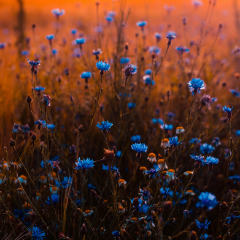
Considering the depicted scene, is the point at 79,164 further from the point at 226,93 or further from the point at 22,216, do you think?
Result: the point at 226,93

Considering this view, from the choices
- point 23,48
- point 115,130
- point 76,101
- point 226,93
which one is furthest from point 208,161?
point 23,48

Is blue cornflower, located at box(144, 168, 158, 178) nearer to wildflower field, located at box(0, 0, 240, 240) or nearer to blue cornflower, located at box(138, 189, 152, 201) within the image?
wildflower field, located at box(0, 0, 240, 240)

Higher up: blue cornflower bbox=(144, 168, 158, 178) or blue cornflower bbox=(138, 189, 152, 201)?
blue cornflower bbox=(144, 168, 158, 178)

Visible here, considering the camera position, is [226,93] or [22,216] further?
[226,93]

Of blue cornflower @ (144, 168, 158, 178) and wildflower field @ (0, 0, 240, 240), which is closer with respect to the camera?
wildflower field @ (0, 0, 240, 240)

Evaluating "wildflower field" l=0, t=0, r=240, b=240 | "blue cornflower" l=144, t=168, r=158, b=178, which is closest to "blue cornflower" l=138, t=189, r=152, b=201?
"wildflower field" l=0, t=0, r=240, b=240

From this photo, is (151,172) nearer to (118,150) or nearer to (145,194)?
(145,194)

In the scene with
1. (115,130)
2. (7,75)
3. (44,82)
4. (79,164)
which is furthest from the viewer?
(7,75)

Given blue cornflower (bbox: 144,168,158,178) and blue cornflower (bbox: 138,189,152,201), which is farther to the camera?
blue cornflower (bbox: 144,168,158,178)
